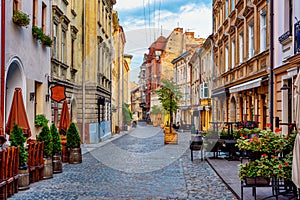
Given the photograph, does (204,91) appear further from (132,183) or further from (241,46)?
(132,183)

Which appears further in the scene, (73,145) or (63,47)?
(63,47)

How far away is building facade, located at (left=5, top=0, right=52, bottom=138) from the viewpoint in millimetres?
12352

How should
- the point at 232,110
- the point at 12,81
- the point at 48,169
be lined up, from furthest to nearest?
1. the point at 232,110
2. the point at 12,81
3. the point at 48,169

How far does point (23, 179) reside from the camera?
9438mm

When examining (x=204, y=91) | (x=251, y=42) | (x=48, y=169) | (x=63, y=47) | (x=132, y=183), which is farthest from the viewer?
(x=204, y=91)

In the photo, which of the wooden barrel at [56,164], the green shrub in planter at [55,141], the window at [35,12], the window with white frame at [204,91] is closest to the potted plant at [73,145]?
the green shrub in planter at [55,141]

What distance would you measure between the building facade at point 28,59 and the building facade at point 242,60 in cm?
858

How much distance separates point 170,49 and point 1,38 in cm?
6889

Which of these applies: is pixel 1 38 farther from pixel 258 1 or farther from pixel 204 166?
pixel 258 1

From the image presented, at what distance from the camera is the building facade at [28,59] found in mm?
12352

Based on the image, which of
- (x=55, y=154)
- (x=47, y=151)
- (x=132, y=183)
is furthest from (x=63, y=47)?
(x=132, y=183)

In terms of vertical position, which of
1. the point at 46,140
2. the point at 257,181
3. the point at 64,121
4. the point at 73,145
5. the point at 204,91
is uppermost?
the point at 204,91

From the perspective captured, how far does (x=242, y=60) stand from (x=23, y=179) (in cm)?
1478

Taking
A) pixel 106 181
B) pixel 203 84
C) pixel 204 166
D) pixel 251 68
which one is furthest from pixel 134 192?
pixel 203 84
